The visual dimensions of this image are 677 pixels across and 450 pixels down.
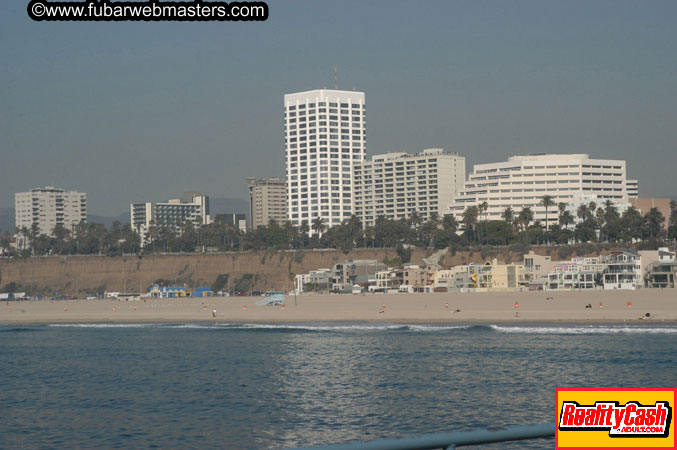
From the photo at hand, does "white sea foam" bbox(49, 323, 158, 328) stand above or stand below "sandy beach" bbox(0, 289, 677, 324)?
below

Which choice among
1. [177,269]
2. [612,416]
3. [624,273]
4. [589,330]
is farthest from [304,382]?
[177,269]

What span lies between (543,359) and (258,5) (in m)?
33.4

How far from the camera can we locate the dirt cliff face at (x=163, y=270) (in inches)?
5960

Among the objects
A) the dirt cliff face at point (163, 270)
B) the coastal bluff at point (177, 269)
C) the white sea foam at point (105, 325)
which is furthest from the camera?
the dirt cliff face at point (163, 270)

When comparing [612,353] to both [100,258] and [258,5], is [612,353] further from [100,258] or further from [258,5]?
[100,258]

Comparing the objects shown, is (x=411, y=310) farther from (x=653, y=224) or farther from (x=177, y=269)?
(x=177, y=269)

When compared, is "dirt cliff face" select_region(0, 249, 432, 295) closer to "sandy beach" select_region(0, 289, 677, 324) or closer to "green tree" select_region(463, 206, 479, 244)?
"green tree" select_region(463, 206, 479, 244)

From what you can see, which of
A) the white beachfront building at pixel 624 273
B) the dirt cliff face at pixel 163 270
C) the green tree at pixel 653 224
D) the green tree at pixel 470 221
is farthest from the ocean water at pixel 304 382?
the green tree at pixel 470 221

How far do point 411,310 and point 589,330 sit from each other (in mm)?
25498

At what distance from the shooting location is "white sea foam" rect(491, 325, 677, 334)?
59188mm

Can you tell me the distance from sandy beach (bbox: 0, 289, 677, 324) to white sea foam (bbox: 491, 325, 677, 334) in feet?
16.0

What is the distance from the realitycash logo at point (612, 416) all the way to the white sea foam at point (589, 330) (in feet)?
187

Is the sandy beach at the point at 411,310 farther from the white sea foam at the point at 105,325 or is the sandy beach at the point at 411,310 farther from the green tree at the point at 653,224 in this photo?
the green tree at the point at 653,224

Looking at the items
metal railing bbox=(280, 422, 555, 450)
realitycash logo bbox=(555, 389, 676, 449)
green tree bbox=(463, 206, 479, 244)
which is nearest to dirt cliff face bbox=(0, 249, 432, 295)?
green tree bbox=(463, 206, 479, 244)
